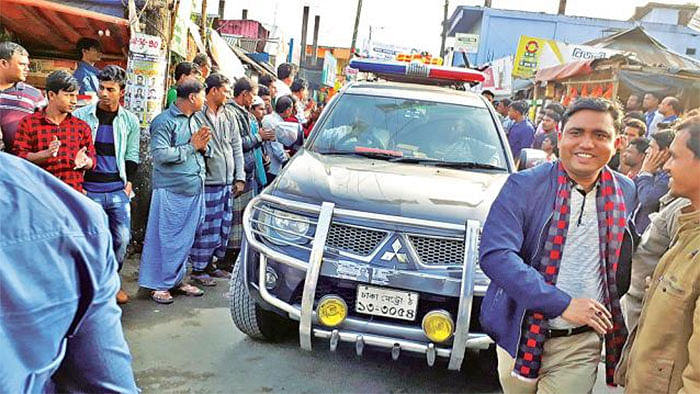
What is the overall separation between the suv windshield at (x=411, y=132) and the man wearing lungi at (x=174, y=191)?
0.95 meters

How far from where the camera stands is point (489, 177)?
3576 mm

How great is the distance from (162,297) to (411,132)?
2322 millimetres

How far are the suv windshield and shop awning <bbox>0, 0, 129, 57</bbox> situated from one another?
14.6 ft

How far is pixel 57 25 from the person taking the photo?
7352 millimetres

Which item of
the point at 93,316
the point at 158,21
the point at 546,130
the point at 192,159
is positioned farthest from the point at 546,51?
the point at 93,316

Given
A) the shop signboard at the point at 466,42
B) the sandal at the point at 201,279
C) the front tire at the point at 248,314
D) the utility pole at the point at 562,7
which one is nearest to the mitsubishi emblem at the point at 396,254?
the front tire at the point at 248,314

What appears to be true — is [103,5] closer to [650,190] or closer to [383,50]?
[650,190]

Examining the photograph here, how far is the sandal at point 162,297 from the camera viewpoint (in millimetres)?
4211

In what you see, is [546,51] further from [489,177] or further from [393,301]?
[393,301]

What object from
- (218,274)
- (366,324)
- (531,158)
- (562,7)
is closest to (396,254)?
(366,324)

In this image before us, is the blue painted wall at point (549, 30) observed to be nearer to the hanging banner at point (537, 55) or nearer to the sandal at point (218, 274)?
the hanging banner at point (537, 55)

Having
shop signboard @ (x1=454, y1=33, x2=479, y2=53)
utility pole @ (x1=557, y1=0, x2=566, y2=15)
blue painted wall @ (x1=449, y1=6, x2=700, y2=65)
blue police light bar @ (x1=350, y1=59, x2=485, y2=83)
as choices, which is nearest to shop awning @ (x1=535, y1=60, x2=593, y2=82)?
shop signboard @ (x1=454, y1=33, x2=479, y2=53)

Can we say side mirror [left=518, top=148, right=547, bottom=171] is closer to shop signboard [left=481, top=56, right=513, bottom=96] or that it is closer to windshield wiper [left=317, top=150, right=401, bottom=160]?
windshield wiper [left=317, top=150, right=401, bottom=160]

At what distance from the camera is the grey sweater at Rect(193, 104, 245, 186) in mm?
4410
